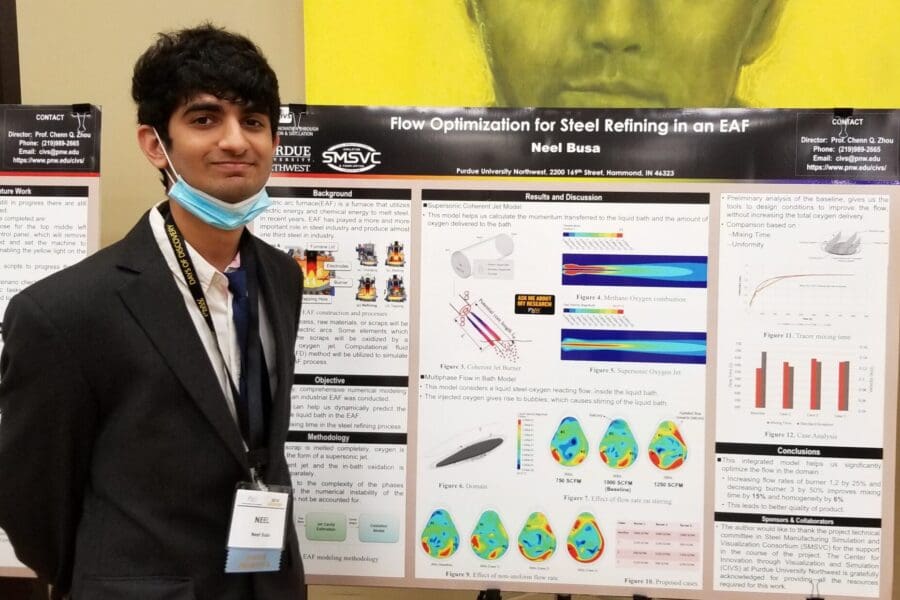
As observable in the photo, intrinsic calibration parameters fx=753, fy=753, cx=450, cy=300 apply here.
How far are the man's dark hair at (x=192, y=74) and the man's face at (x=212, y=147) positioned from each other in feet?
0.06

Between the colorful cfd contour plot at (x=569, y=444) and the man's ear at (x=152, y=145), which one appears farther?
the colorful cfd contour plot at (x=569, y=444)

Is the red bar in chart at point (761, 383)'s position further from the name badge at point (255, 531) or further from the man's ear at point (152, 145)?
the man's ear at point (152, 145)

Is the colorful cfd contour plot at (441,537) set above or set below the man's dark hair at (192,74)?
below

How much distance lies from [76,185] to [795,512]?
2125mm

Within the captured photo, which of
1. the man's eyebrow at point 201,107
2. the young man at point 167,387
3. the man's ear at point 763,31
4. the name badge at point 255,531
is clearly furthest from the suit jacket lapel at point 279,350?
the man's ear at point 763,31

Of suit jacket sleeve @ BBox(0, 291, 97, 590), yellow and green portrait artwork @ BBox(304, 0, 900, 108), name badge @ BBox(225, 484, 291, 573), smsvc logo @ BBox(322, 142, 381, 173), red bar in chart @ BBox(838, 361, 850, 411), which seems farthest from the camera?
yellow and green portrait artwork @ BBox(304, 0, 900, 108)

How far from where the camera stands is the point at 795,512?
1.93 m

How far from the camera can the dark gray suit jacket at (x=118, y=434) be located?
4.41 ft

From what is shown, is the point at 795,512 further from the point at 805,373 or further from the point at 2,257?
the point at 2,257

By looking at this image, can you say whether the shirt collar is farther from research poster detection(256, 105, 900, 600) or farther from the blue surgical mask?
research poster detection(256, 105, 900, 600)

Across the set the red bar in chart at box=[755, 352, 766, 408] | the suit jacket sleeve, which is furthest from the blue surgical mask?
the red bar in chart at box=[755, 352, 766, 408]

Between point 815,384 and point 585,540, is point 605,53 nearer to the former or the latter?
point 815,384

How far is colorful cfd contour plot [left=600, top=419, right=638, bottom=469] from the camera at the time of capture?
Result: 1962 mm

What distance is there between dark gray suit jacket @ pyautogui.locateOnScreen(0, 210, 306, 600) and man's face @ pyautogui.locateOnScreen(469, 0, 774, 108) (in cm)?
140
